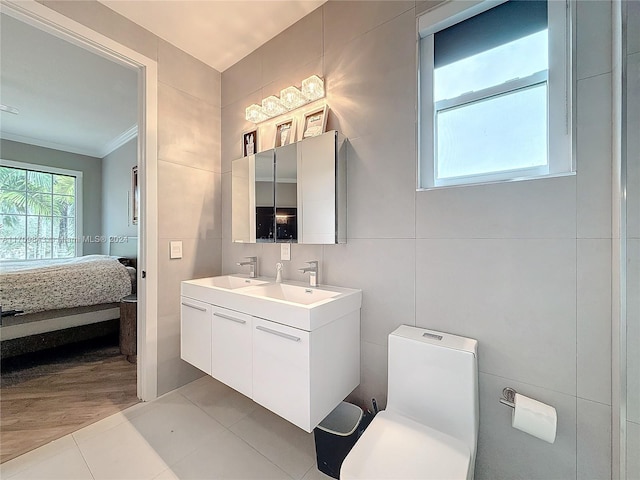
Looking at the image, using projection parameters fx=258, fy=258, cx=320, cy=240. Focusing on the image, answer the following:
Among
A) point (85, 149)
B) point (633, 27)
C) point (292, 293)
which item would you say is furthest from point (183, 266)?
point (85, 149)

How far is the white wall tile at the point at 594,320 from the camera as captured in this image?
887mm

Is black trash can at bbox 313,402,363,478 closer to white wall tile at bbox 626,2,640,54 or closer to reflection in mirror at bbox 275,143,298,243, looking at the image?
reflection in mirror at bbox 275,143,298,243

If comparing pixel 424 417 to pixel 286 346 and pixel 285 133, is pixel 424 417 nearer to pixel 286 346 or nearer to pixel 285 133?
pixel 286 346

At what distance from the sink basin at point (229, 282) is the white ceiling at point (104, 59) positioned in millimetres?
1737

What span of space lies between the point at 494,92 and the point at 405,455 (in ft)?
4.88

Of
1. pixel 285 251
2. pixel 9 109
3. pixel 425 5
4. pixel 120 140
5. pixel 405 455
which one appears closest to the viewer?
pixel 405 455

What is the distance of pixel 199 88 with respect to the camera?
209 centimetres

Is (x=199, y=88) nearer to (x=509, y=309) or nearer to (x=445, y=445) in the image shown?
(x=509, y=309)

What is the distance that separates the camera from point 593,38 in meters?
0.91

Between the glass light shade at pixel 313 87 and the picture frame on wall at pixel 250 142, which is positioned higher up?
the glass light shade at pixel 313 87

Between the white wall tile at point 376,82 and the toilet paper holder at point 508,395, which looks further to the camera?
the white wall tile at point 376,82

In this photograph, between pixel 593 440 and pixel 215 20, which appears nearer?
pixel 593 440

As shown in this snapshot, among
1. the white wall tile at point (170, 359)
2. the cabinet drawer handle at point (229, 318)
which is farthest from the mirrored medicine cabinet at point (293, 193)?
the white wall tile at point (170, 359)

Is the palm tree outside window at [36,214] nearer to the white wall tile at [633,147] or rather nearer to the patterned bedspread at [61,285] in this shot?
the patterned bedspread at [61,285]
